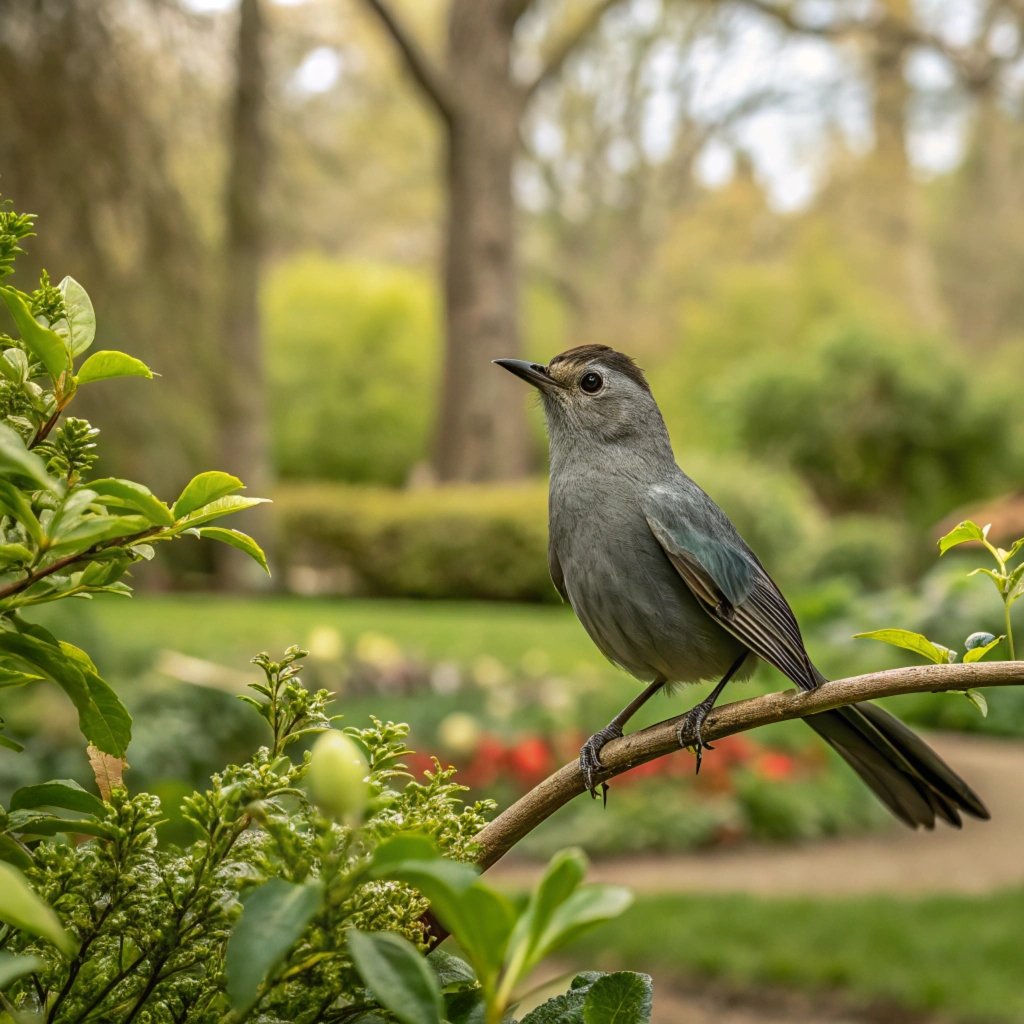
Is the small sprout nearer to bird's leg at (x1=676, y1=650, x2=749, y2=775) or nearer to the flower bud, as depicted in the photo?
bird's leg at (x1=676, y1=650, x2=749, y2=775)

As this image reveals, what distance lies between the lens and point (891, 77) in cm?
2625


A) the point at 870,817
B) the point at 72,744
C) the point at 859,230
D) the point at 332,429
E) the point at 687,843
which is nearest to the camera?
the point at 72,744

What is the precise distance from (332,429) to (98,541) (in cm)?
2566

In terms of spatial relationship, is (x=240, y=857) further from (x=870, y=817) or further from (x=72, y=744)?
(x=870, y=817)

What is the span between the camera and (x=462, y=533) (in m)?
15.6

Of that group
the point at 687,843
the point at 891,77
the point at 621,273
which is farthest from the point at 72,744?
the point at 621,273

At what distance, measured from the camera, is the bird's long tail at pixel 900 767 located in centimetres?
137

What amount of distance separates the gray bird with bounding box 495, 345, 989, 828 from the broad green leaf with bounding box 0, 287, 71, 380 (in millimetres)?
844

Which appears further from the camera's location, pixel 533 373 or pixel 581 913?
pixel 533 373

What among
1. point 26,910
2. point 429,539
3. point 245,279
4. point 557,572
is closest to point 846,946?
point 557,572

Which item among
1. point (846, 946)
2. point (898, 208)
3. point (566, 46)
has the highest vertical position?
point (898, 208)

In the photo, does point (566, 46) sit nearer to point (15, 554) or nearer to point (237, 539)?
point (237, 539)

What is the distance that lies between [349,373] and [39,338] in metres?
26.3

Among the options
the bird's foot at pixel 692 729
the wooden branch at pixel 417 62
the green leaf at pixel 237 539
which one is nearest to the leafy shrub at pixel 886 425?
the wooden branch at pixel 417 62
